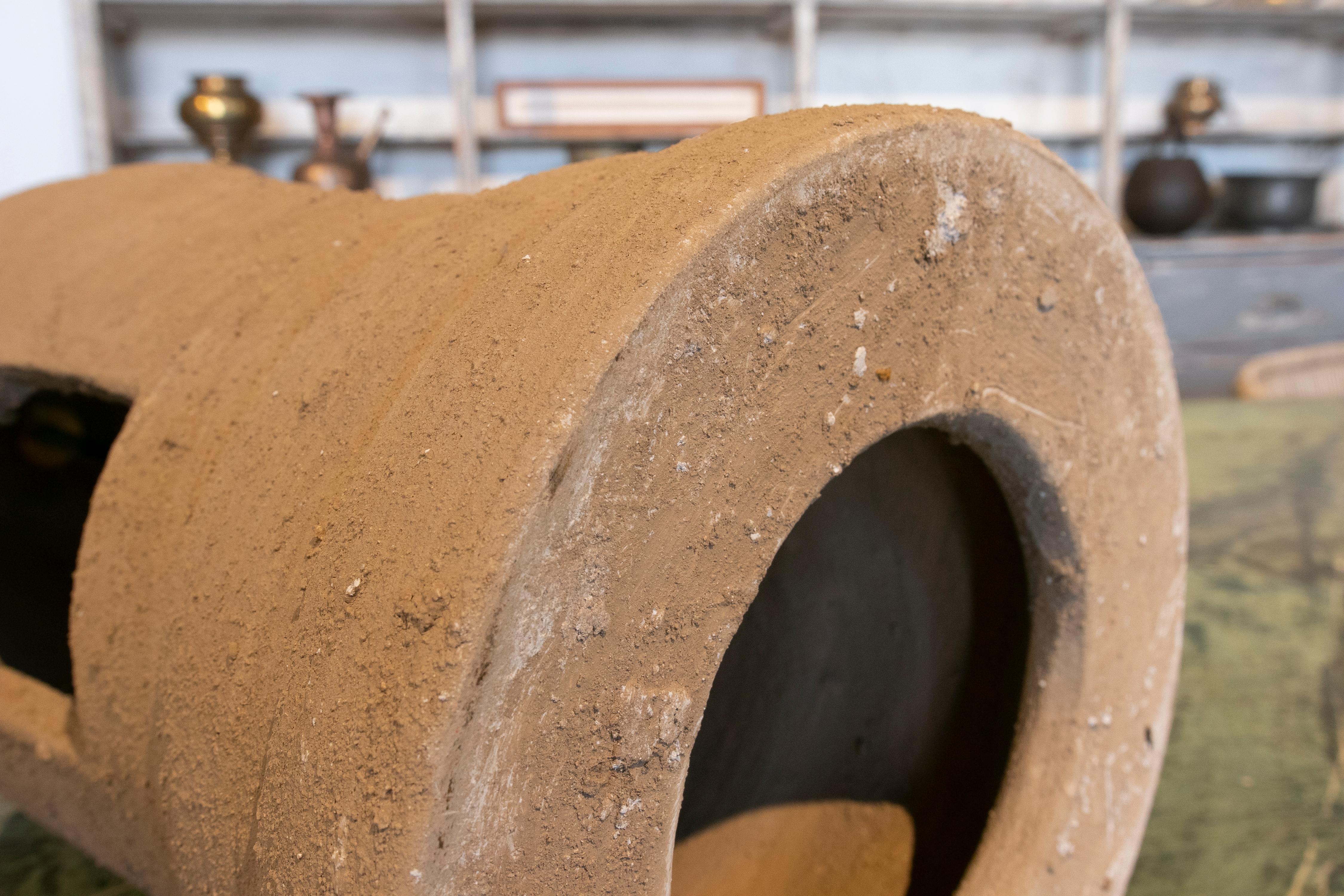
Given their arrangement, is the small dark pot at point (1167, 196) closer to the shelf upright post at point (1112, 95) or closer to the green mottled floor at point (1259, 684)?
the shelf upright post at point (1112, 95)

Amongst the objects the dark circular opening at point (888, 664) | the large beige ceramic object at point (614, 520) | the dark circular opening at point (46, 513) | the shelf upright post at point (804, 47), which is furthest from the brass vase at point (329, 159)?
the dark circular opening at point (888, 664)

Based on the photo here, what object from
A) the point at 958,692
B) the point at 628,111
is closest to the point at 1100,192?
the point at 628,111

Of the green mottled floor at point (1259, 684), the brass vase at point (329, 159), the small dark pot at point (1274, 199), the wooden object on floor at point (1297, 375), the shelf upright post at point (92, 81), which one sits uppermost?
the shelf upright post at point (92, 81)

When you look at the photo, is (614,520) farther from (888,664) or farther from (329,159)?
(329,159)

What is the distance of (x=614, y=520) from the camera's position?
17.5 inches

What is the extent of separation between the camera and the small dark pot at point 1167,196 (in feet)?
12.4

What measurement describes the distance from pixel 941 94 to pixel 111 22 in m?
3.30

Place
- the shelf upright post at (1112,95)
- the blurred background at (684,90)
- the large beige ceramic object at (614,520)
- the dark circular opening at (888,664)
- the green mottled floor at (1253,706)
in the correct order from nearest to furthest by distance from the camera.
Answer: the large beige ceramic object at (614,520), the dark circular opening at (888,664), the green mottled floor at (1253,706), the blurred background at (684,90), the shelf upright post at (1112,95)

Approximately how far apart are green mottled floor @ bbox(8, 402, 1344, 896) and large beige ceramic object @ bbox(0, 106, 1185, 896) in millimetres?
399

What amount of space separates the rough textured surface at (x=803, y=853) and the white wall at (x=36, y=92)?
135 inches

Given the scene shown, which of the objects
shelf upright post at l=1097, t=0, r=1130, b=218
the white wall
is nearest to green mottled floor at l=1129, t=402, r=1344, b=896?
shelf upright post at l=1097, t=0, r=1130, b=218

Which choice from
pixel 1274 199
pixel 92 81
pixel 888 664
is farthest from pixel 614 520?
pixel 1274 199

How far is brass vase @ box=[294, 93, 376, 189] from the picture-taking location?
3.14 m

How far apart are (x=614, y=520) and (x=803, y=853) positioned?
22.8 inches
